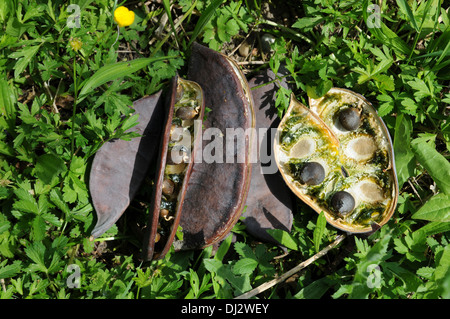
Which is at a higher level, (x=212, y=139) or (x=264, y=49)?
(x=264, y=49)

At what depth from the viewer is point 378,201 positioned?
3732 millimetres

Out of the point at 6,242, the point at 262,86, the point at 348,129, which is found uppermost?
the point at 262,86

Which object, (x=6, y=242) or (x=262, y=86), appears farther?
(x=262, y=86)

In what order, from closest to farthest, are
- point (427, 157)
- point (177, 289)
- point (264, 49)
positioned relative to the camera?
1. point (177, 289)
2. point (427, 157)
3. point (264, 49)

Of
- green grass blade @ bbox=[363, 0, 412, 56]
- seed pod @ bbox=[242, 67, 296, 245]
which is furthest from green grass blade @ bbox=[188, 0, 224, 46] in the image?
green grass blade @ bbox=[363, 0, 412, 56]

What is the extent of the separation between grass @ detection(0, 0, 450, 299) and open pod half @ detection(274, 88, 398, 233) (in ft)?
0.40

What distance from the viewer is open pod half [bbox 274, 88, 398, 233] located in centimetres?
368

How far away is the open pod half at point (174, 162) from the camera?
3.18 m

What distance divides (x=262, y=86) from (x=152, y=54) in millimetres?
969

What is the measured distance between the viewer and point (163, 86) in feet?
12.2

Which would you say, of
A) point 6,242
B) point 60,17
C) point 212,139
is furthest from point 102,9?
point 6,242

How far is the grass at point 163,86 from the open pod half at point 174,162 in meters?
0.22

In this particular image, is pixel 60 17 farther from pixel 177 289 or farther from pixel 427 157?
pixel 427 157

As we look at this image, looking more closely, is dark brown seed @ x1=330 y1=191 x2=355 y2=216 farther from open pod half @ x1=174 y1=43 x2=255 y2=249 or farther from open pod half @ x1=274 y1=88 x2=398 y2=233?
open pod half @ x1=174 y1=43 x2=255 y2=249
